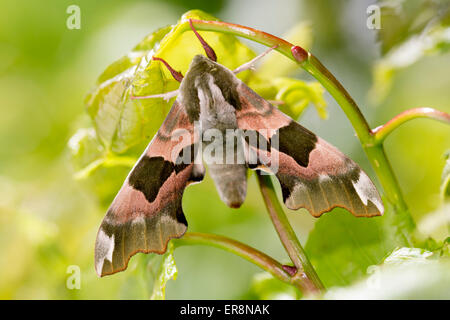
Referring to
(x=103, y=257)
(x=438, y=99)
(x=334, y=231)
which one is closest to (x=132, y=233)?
(x=103, y=257)

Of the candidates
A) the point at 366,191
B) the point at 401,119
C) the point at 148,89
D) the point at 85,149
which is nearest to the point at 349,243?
the point at 366,191

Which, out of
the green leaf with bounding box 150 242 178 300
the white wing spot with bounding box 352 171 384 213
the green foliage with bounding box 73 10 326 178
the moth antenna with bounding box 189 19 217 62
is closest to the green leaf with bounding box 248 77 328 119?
the green foliage with bounding box 73 10 326 178

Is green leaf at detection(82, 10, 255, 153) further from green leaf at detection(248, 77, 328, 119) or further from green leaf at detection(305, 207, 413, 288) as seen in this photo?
green leaf at detection(305, 207, 413, 288)

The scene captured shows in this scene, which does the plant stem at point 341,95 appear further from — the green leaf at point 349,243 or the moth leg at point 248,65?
the moth leg at point 248,65

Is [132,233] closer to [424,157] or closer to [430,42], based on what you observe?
[430,42]

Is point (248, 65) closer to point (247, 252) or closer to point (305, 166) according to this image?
point (305, 166)
